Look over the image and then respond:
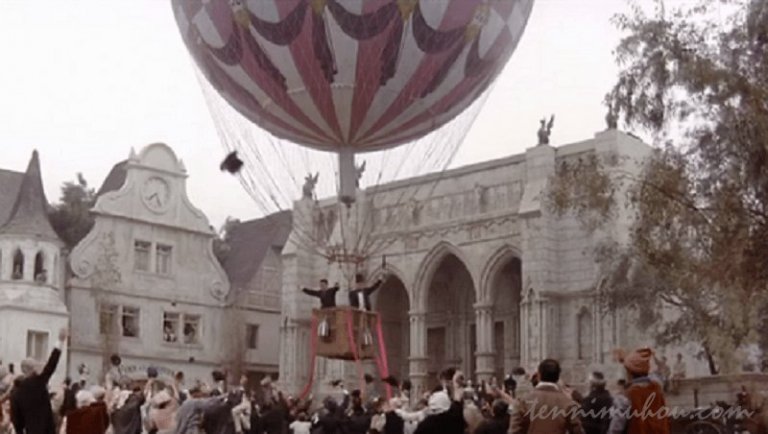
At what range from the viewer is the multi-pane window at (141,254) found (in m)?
47.1

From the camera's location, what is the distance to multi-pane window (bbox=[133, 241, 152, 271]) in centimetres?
4706

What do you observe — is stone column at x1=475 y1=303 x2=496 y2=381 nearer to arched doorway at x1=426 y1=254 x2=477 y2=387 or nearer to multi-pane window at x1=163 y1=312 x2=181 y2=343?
arched doorway at x1=426 y1=254 x2=477 y2=387

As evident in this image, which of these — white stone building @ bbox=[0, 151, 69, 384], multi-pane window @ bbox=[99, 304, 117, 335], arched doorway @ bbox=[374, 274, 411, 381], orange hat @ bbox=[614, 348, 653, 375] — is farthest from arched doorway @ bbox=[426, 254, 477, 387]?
orange hat @ bbox=[614, 348, 653, 375]

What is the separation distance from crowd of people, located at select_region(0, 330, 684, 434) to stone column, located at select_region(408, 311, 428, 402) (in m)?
22.8

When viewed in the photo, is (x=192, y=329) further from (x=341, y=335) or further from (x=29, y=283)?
(x=341, y=335)

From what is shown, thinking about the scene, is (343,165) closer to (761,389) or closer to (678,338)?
(761,389)

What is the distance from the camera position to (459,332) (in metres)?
44.9

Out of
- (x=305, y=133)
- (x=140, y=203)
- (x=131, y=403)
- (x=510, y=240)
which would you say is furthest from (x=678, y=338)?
(x=140, y=203)

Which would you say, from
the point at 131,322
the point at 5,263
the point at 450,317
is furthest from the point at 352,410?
the point at 131,322

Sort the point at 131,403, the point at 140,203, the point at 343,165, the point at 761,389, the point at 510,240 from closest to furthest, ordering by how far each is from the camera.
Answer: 1. the point at 131,403
2. the point at 761,389
3. the point at 343,165
4. the point at 510,240
5. the point at 140,203

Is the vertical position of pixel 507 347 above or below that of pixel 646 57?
below

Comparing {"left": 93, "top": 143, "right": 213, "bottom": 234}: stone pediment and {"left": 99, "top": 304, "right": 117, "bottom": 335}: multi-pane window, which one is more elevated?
{"left": 93, "top": 143, "right": 213, "bottom": 234}: stone pediment

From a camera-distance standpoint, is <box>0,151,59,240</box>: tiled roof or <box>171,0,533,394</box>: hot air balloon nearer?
<box>171,0,533,394</box>: hot air balloon

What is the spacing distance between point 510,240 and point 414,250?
13.4 feet
